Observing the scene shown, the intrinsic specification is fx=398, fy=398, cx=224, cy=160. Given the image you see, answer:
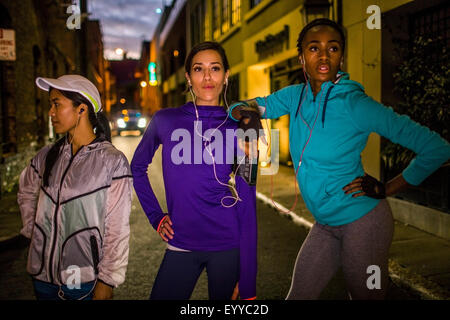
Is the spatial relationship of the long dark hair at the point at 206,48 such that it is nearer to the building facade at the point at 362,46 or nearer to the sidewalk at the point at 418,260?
the building facade at the point at 362,46

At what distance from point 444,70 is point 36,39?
12.7m

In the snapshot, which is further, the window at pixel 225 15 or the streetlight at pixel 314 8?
the window at pixel 225 15

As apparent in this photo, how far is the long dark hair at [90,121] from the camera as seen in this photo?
84.7 inches

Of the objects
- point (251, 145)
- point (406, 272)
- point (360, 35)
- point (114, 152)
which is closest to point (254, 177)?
point (251, 145)

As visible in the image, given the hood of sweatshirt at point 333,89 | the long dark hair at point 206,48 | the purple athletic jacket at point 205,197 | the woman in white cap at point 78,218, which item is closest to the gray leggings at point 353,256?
the purple athletic jacket at point 205,197

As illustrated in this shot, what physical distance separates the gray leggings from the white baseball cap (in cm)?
151

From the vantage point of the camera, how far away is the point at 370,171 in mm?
8055

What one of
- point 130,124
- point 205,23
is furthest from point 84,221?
point 130,124

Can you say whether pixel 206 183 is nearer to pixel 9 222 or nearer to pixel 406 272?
pixel 406 272

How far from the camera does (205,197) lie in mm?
2215

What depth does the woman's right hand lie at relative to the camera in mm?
2242

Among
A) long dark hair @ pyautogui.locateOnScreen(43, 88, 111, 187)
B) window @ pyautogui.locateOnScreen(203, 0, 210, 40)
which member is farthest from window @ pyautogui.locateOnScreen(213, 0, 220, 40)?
long dark hair @ pyautogui.locateOnScreen(43, 88, 111, 187)

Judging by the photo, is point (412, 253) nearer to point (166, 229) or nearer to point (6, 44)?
point (166, 229)

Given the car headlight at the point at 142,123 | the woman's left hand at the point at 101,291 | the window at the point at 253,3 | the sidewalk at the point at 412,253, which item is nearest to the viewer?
the woman's left hand at the point at 101,291
